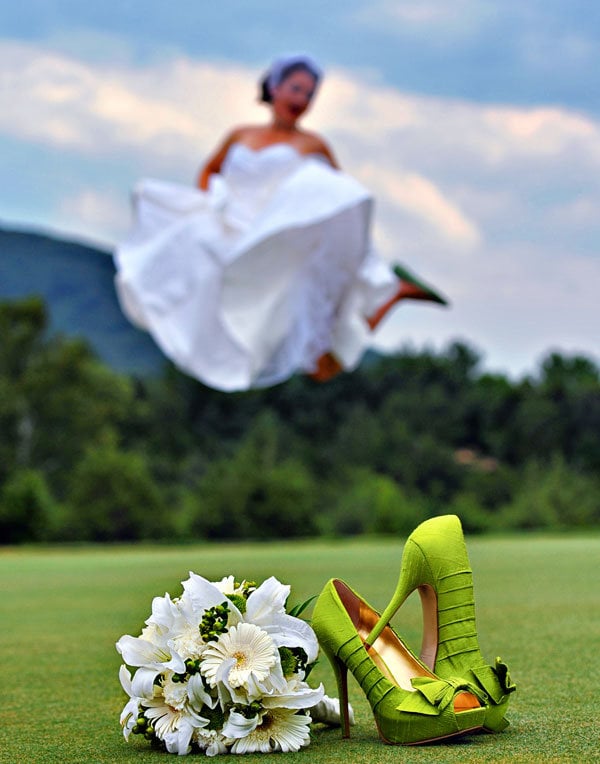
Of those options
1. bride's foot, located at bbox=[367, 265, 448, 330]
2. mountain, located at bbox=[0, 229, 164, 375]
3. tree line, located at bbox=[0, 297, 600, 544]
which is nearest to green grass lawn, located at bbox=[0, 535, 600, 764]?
bride's foot, located at bbox=[367, 265, 448, 330]

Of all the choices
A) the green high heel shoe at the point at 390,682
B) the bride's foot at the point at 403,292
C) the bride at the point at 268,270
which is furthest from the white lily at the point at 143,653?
the bride's foot at the point at 403,292

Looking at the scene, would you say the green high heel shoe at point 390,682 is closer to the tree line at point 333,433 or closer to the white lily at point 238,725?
the white lily at point 238,725

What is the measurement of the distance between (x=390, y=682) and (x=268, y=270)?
457 centimetres

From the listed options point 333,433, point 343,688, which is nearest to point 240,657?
point 343,688

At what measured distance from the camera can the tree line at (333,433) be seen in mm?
33281

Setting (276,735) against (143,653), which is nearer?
(276,735)

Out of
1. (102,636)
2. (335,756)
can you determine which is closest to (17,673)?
(102,636)

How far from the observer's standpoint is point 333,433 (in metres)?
40.4

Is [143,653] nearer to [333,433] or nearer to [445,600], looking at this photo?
[445,600]

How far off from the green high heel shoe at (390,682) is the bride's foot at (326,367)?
14.0ft

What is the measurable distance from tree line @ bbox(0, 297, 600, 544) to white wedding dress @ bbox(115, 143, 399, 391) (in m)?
21.8

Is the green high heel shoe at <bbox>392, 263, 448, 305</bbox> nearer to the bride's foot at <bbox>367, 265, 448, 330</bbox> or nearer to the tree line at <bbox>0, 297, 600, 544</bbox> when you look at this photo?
the bride's foot at <bbox>367, 265, 448, 330</bbox>

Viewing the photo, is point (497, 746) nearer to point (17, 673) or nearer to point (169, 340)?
point (17, 673)

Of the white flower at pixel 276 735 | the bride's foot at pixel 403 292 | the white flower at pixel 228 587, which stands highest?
the bride's foot at pixel 403 292
